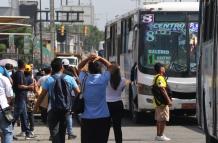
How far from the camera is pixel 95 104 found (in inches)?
472

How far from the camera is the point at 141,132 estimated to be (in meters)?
21.4

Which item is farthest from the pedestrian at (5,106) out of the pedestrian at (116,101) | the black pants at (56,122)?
the pedestrian at (116,101)

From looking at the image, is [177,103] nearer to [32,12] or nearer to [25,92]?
[25,92]

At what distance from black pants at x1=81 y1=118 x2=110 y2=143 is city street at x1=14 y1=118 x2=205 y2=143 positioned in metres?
6.75

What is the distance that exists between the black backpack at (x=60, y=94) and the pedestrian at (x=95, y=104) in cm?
113

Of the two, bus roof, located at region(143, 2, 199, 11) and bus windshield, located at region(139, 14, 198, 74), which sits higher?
bus roof, located at region(143, 2, 199, 11)

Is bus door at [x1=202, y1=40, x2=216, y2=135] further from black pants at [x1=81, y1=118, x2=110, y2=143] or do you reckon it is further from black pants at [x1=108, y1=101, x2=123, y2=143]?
black pants at [x1=108, y1=101, x2=123, y2=143]

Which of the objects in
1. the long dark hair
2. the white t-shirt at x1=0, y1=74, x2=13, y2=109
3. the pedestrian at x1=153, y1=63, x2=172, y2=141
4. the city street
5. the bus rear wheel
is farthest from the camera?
the bus rear wheel

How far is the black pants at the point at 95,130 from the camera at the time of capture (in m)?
11.9

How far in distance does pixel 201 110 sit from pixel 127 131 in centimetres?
791

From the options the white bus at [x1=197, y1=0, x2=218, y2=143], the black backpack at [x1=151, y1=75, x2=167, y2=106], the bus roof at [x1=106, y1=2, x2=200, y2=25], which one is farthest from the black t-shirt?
the white bus at [x1=197, y1=0, x2=218, y2=143]

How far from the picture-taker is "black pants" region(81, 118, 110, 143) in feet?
39.1

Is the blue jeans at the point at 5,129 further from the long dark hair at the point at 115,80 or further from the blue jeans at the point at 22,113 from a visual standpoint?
the blue jeans at the point at 22,113

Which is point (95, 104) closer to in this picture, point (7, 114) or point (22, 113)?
point (7, 114)
